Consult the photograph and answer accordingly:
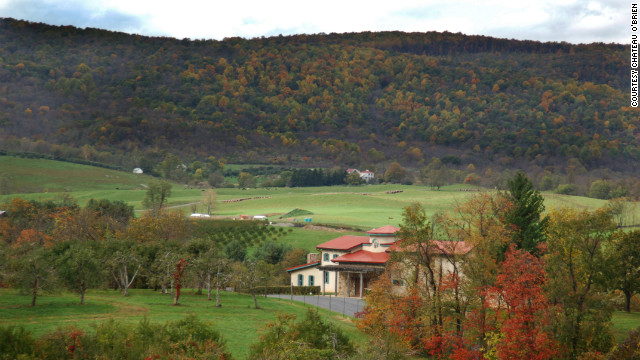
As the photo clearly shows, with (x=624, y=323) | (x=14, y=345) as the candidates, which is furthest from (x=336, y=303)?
(x=14, y=345)

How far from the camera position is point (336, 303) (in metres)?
53.5

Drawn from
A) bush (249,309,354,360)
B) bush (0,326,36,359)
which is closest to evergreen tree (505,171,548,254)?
bush (249,309,354,360)

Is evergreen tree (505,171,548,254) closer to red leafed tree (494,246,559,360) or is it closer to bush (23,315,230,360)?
red leafed tree (494,246,559,360)

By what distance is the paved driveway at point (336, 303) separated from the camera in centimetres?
4945

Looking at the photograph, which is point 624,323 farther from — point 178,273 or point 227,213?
point 227,213

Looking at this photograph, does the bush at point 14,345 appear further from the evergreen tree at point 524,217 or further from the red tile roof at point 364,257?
the evergreen tree at point 524,217

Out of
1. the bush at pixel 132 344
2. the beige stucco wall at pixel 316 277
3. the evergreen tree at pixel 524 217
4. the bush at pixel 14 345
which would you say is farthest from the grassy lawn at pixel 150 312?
the evergreen tree at pixel 524 217

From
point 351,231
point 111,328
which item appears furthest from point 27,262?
point 351,231

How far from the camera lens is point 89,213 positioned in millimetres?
77188

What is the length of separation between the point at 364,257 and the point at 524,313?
25.3 m

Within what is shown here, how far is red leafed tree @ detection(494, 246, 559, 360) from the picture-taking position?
113ft

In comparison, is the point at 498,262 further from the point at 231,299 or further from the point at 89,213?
the point at 89,213

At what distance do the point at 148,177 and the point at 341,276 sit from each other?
131740 millimetres

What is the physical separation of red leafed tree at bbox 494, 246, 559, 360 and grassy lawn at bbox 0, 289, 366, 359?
902cm
